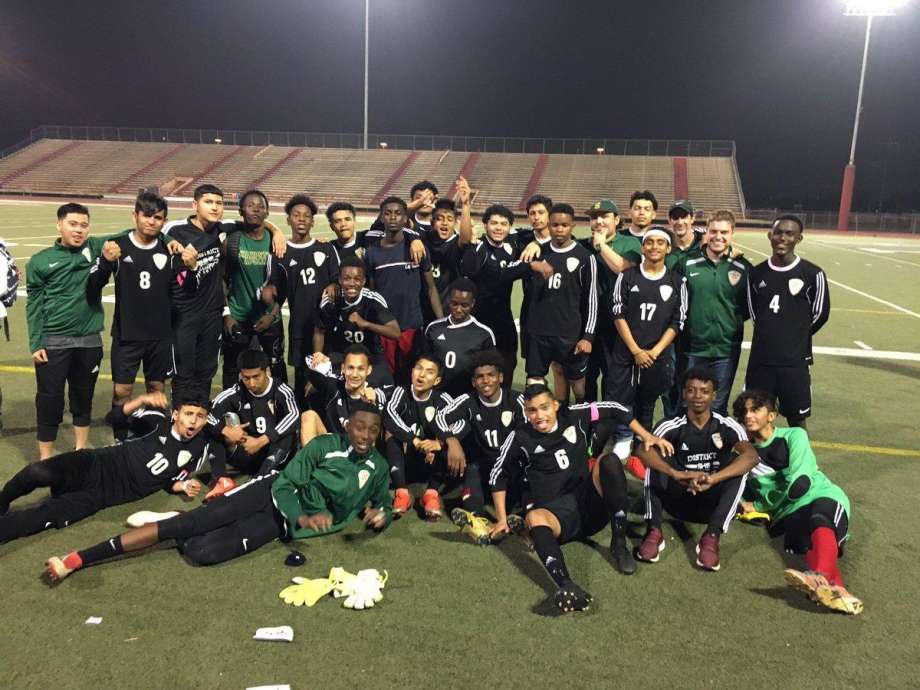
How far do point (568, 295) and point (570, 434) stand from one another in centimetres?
178

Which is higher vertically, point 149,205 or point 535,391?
point 149,205

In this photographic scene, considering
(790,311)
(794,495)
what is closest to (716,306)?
(790,311)

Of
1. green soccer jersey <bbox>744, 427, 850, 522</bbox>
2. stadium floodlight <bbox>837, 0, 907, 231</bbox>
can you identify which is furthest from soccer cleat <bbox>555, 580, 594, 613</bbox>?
stadium floodlight <bbox>837, 0, 907, 231</bbox>

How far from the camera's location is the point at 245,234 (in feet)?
19.6

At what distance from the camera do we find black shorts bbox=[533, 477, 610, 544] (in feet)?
13.6

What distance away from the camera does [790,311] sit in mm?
5207

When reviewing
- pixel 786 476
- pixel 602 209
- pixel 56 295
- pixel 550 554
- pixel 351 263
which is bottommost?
pixel 550 554

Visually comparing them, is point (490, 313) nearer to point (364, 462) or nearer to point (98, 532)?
point (364, 462)

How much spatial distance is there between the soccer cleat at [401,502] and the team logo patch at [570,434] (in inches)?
48.2

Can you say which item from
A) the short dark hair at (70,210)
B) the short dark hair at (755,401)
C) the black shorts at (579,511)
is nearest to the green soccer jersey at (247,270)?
the short dark hair at (70,210)

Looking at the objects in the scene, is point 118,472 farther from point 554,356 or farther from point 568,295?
point 568,295

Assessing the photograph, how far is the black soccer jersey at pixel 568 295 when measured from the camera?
5824mm

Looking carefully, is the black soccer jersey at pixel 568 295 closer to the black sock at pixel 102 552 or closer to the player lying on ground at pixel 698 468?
the player lying on ground at pixel 698 468

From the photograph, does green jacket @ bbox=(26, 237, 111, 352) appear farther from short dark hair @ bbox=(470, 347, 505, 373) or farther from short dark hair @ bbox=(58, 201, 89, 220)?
short dark hair @ bbox=(470, 347, 505, 373)
